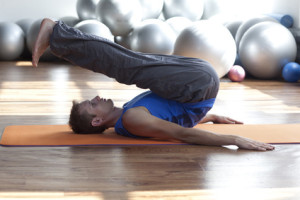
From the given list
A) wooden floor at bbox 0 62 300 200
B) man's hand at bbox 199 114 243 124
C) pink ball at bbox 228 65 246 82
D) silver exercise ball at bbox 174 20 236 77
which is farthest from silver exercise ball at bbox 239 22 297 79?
man's hand at bbox 199 114 243 124

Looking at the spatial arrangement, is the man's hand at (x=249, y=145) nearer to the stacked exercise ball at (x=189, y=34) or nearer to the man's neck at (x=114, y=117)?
the man's neck at (x=114, y=117)

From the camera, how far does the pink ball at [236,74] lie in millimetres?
4668

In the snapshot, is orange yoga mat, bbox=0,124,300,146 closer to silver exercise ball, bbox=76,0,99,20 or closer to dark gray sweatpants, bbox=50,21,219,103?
dark gray sweatpants, bbox=50,21,219,103

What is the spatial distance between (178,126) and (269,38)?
258cm

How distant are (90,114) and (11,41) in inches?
→ 153

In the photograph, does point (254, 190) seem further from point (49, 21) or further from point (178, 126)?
point (49, 21)

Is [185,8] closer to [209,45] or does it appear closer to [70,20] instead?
[70,20]

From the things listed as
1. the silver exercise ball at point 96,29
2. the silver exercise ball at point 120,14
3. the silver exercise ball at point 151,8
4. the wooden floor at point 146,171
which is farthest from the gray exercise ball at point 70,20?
the wooden floor at point 146,171

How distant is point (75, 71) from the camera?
5332 millimetres

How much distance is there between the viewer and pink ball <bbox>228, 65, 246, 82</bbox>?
4.67m

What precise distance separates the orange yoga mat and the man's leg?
0.29 m

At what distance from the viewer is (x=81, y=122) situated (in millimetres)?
2480

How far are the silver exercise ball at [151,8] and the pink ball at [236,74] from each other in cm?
185

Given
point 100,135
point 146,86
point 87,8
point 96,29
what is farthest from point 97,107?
point 87,8
